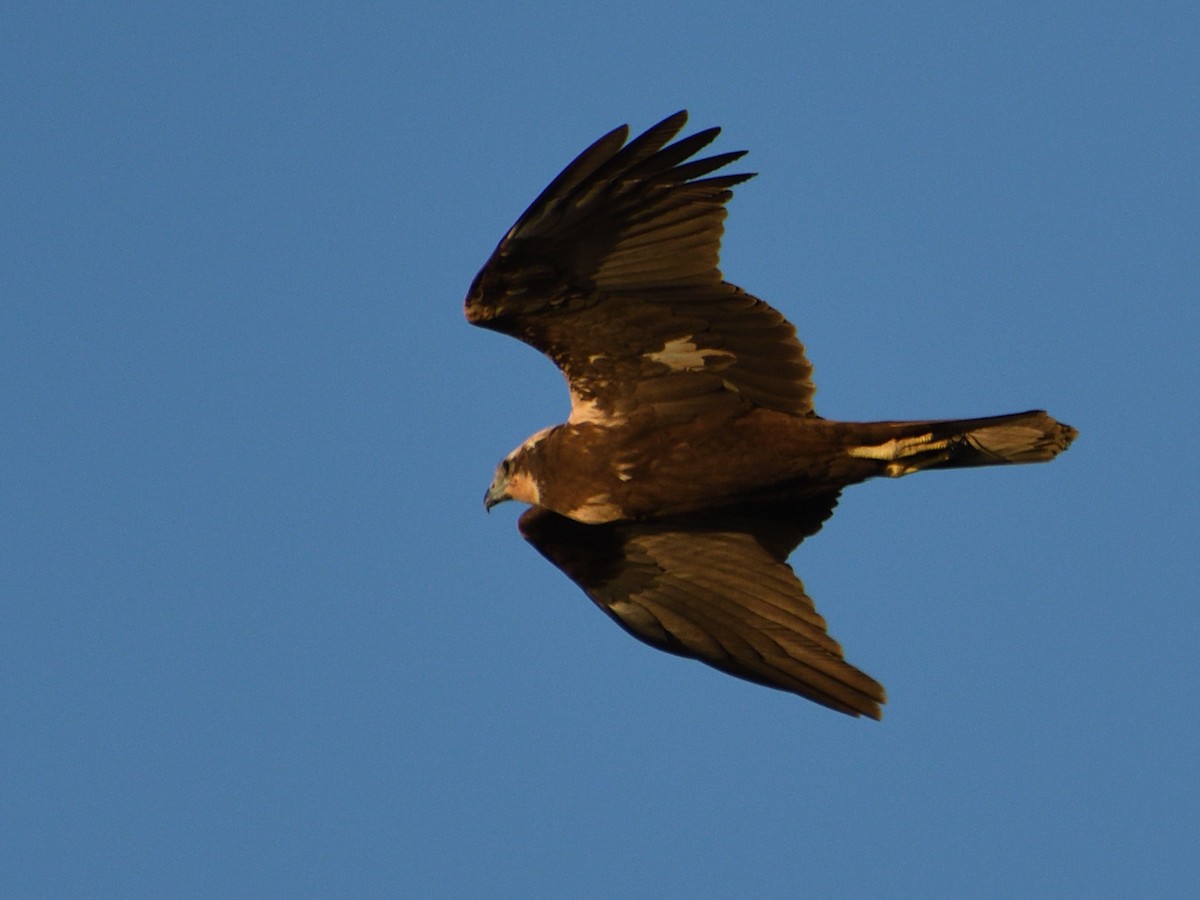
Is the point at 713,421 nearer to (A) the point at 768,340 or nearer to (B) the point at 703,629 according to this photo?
(A) the point at 768,340

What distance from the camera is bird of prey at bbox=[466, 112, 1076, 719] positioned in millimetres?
9148

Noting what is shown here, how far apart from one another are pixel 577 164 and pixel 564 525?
2302mm

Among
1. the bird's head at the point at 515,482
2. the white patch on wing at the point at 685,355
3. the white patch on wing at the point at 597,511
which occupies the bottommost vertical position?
the white patch on wing at the point at 597,511

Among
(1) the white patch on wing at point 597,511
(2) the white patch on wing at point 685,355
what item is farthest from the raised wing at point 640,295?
(1) the white patch on wing at point 597,511

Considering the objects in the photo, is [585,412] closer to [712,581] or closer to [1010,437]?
[712,581]

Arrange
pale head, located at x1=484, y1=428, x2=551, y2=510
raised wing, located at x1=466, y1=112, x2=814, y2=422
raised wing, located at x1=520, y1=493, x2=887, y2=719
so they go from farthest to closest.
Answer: pale head, located at x1=484, y1=428, x2=551, y2=510 < raised wing, located at x1=520, y1=493, x2=887, y2=719 < raised wing, located at x1=466, y1=112, x2=814, y2=422

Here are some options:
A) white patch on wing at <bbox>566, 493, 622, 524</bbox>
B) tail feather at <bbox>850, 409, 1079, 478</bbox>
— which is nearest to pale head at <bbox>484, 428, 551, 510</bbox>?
white patch on wing at <bbox>566, 493, 622, 524</bbox>

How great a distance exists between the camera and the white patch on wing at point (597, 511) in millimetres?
9836

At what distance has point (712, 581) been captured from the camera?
10086mm

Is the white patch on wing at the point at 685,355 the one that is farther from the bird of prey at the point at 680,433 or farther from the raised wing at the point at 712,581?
the raised wing at the point at 712,581

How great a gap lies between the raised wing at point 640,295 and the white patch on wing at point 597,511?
456 millimetres

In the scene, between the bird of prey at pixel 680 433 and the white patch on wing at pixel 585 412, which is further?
the white patch on wing at pixel 585 412

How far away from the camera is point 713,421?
9.66 m

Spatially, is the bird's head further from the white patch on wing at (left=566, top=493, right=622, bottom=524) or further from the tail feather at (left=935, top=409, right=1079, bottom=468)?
the tail feather at (left=935, top=409, right=1079, bottom=468)
